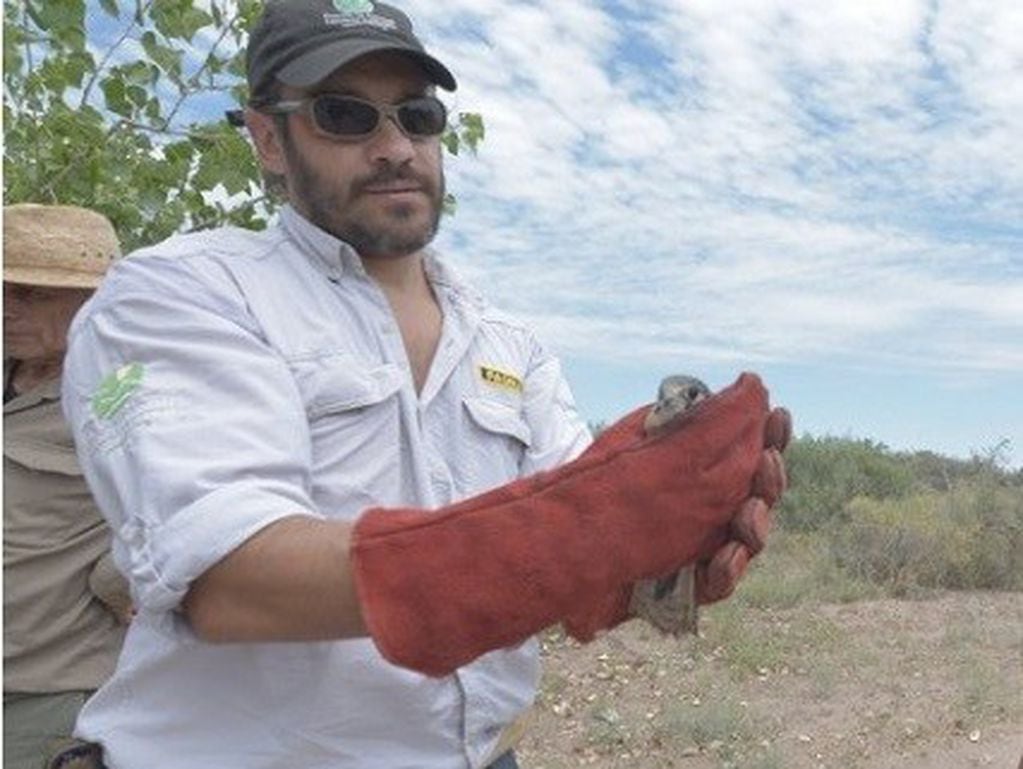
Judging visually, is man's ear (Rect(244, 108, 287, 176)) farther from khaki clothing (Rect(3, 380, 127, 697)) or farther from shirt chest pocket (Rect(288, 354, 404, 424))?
khaki clothing (Rect(3, 380, 127, 697))

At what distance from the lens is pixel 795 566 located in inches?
470

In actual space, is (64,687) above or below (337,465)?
below

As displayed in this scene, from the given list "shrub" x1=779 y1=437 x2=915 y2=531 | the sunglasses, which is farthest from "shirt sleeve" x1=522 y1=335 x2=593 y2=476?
"shrub" x1=779 y1=437 x2=915 y2=531

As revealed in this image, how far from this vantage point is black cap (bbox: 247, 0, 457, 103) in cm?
193

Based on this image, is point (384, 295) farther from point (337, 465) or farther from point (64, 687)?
point (64, 687)

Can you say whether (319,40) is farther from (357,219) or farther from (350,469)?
(350,469)

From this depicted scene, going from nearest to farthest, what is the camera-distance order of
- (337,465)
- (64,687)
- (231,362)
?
(231,362) → (337,465) → (64,687)

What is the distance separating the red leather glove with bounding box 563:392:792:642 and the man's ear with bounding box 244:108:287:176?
2.64 feet

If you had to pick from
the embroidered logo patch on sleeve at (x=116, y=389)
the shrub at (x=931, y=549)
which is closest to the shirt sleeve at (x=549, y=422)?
the embroidered logo patch on sleeve at (x=116, y=389)

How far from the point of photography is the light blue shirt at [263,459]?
1.45 m

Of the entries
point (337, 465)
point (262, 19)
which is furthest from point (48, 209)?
point (337, 465)

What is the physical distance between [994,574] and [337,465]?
1082 cm

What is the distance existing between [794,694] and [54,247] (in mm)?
6072

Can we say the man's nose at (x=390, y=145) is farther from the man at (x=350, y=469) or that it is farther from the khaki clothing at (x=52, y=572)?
the khaki clothing at (x=52, y=572)
